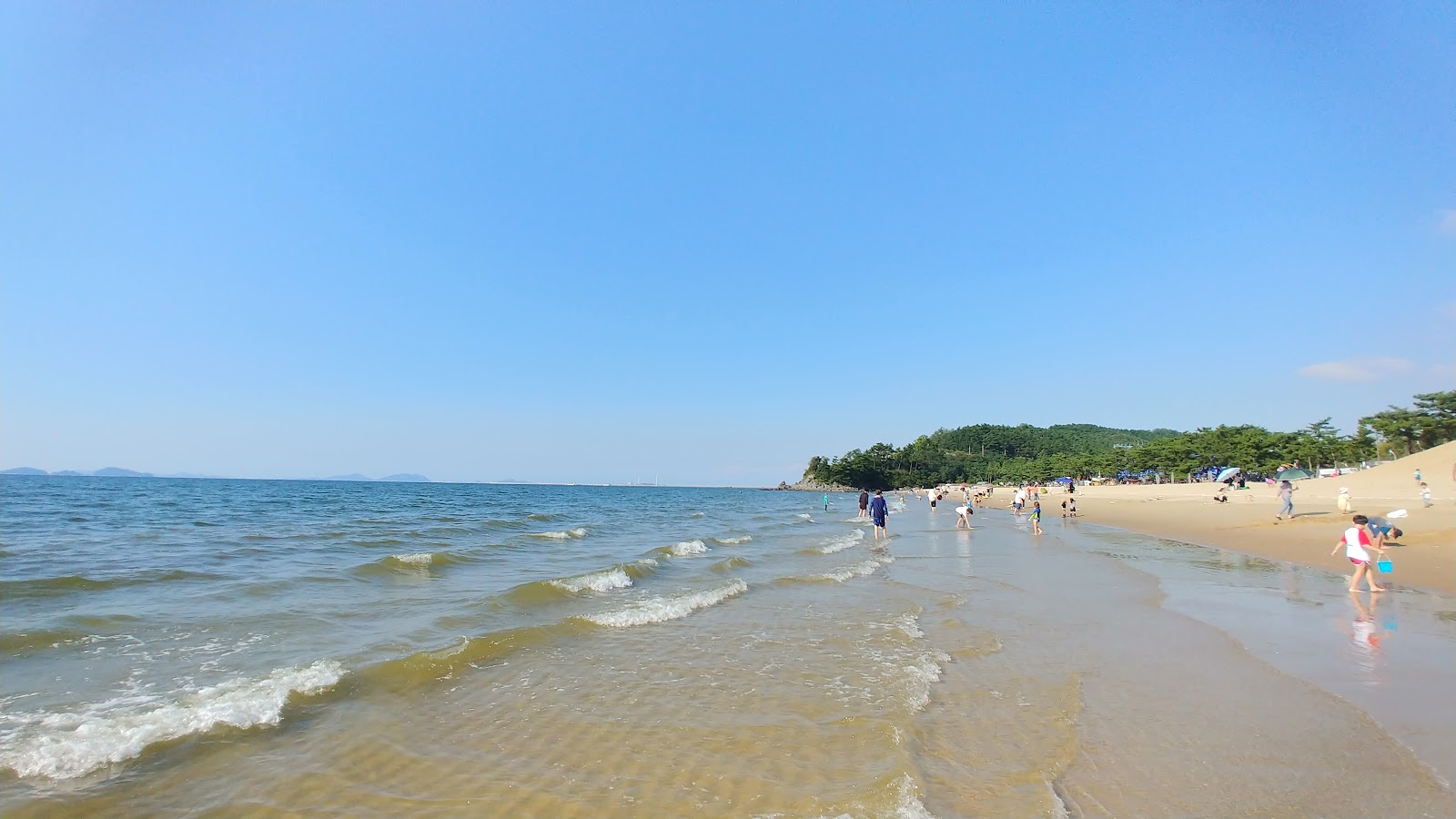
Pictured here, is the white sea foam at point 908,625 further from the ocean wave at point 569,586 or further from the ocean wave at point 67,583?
the ocean wave at point 67,583

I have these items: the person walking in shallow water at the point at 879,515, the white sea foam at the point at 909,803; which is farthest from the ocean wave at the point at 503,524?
the white sea foam at the point at 909,803

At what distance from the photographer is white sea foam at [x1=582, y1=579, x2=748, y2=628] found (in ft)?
34.2

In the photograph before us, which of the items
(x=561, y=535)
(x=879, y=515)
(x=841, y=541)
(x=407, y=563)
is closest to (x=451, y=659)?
(x=407, y=563)

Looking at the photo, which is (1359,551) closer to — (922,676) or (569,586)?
(922,676)

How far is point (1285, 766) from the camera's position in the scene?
15.2 feet

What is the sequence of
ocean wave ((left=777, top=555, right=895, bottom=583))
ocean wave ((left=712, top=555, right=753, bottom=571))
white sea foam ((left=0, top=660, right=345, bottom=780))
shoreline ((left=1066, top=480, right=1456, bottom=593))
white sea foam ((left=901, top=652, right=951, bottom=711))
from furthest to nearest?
1. ocean wave ((left=712, top=555, right=753, bottom=571))
2. ocean wave ((left=777, top=555, right=895, bottom=583))
3. shoreline ((left=1066, top=480, right=1456, bottom=593))
4. white sea foam ((left=901, top=652, right=951, bottom=711))
5. white sea foam ((left=0, top=660, right=345, bottom=780))

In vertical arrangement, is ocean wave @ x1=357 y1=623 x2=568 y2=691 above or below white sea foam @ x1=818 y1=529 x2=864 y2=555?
above

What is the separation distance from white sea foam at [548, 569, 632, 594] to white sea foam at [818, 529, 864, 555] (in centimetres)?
933

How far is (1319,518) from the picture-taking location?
24.0 metres

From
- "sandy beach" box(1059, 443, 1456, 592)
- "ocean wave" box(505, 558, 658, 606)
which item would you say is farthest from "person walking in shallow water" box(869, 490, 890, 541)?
"ocean wave" box(505, 558, 658, 606)

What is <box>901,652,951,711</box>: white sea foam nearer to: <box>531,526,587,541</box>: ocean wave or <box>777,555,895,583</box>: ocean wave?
<box>777,555,895,583</box>: ocean wave

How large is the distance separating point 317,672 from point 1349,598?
1576 centimetres

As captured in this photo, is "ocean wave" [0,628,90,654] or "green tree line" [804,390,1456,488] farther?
"green tree line" [804,390,1456,488]

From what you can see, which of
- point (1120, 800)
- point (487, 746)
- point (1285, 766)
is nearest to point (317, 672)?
point (487, 746)
